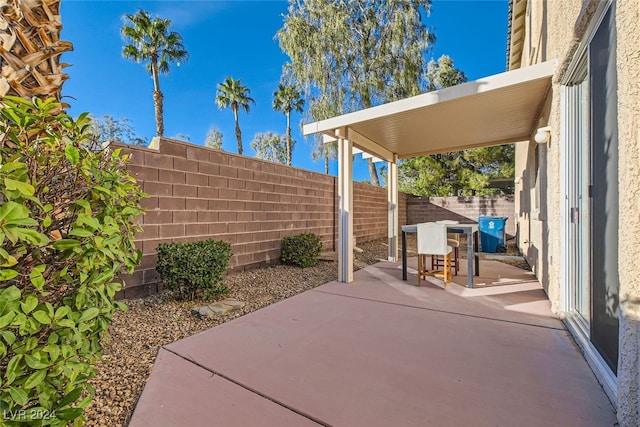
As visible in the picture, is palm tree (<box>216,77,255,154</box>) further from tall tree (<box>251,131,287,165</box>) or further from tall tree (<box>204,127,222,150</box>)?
tall tree (<box>251,131,287,165</box>)

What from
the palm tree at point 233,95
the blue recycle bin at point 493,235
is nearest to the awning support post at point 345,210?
the blue recycle bin at point 493,235

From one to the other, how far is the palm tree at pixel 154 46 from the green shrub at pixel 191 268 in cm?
1579

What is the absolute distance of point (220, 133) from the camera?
124 ft

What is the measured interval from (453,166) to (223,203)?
13908 millimetres

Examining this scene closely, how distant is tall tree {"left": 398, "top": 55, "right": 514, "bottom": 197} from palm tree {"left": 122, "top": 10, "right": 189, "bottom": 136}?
1386 centimetres

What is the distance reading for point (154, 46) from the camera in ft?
53.6

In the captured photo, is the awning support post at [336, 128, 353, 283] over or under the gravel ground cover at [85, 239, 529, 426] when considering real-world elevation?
over

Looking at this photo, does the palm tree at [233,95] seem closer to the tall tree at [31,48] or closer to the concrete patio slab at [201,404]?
the tall tree at [31,48]

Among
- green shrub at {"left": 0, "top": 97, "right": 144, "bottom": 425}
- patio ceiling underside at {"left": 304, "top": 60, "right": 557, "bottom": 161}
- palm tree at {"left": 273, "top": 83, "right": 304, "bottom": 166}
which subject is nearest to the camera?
green shrub at {"left": 0, "top": 97, "right": 144, "bottom": 425}

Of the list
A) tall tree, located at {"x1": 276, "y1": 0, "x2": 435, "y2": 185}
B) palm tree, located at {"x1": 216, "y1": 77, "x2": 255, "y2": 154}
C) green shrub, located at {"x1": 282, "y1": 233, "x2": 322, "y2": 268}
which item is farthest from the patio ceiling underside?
palm tree, located at {"x1": 216, "y1": 77, "x2": 255, "y2": 154}

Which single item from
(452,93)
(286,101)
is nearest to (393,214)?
(452,93)

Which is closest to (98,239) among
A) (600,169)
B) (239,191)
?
(600,169)

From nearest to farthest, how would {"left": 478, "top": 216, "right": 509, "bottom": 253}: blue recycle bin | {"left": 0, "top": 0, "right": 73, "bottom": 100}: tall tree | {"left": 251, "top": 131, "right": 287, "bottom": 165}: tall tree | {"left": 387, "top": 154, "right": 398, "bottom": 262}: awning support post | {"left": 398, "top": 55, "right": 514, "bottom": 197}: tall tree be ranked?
{"left": 0, "top": 0, "right": 73, "bottom": 100}: tall tree → {"left": 387, "top": 154, "right": 398, "bottom": 262}: awning support post → {"left": 478, "top": 216, "right": 509, "bottom": 253}: blue recycle bin → {"left": 398, "top": 55, "right": 514, "bottom": 197}: tall tree → {"left": 251, "top": 131, "right": 287, "bottom": 165}: tall tree

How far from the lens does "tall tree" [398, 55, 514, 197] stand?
50.0 feet
